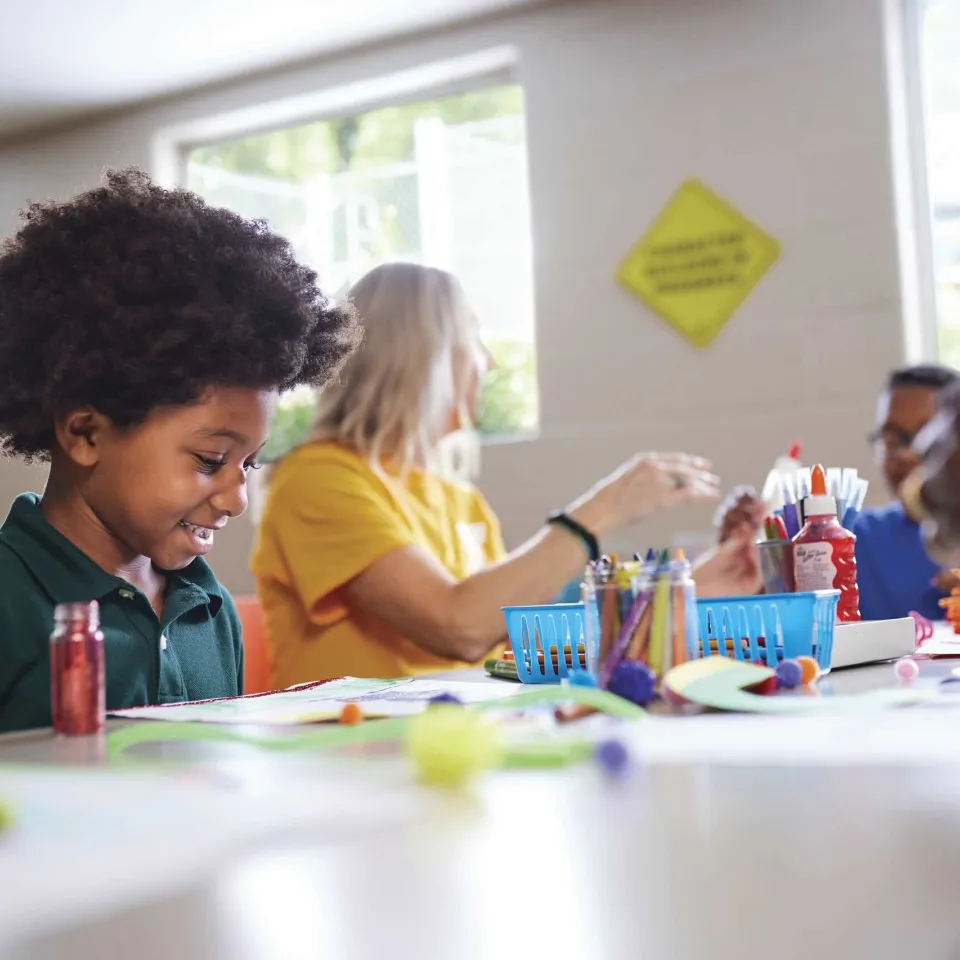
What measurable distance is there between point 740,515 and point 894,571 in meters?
0.48

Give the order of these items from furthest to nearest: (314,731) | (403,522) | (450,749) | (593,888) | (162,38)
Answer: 1. (162,38)
2. (403,522)
3. (314,731)
4. (450,749)
5. (593,888)

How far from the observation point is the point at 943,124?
8.66ft

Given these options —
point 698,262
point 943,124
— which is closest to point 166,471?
point 698,262

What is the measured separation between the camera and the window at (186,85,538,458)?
3.05 m

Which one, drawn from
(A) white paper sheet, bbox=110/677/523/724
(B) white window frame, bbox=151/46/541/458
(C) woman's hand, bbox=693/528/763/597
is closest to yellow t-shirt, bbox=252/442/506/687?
(C) woman's hand, bbox=693/528/763/597

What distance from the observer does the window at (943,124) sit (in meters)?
2.62

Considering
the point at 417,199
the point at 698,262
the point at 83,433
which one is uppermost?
the point at 417,199

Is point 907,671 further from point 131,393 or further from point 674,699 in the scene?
point 131,393

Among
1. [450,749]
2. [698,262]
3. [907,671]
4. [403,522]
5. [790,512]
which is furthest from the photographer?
[698,262]

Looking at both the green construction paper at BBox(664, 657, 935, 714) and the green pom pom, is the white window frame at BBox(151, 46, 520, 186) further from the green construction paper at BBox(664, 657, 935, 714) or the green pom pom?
the green pom pom

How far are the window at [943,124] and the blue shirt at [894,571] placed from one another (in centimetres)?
79

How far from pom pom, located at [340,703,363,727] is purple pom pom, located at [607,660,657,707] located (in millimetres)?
154

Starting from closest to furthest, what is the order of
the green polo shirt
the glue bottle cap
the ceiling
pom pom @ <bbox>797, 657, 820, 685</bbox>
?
pom pom @ <bbox>797, 657, 820, 685</bbox>, the green polo shirt, the glue bottle cap, the ceiling

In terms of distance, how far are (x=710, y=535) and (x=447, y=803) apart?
2.21m
